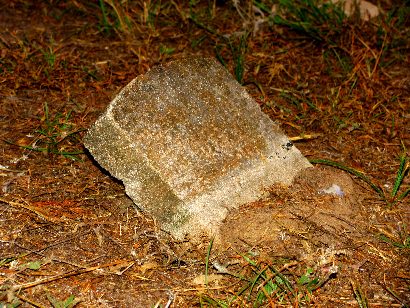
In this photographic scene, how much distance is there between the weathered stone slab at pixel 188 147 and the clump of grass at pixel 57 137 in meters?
0.45

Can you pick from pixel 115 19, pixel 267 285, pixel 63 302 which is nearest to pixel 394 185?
pixel 267 285

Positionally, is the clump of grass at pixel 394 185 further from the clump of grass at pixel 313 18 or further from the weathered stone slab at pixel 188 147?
the clump of grass at pixel 313 18

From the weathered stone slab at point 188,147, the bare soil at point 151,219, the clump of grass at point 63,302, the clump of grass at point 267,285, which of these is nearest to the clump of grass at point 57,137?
the bare soil at point 151,219

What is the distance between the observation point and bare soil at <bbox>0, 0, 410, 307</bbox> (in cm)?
204

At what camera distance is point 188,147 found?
7.53 feet

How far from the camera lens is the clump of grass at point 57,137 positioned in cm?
263

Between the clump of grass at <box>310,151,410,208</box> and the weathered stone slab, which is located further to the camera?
the clump of grass at <box>310,151,410,208</box>

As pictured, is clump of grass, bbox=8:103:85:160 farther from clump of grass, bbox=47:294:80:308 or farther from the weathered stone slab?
clump of grass, bbox=47:294:80:308

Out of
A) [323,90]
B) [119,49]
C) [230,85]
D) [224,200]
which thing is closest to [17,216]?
[224,200]

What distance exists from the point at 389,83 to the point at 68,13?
242cm

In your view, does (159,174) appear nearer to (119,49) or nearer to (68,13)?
(119,49)

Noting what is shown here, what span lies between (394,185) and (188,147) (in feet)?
3.43

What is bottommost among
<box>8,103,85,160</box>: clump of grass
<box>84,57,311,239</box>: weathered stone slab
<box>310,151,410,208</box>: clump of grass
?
<box>8,103,85,160</box>: clump of grass

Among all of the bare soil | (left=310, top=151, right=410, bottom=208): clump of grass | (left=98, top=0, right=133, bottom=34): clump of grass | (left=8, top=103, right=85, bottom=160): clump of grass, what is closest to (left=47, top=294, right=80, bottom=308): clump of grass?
the bare soil
